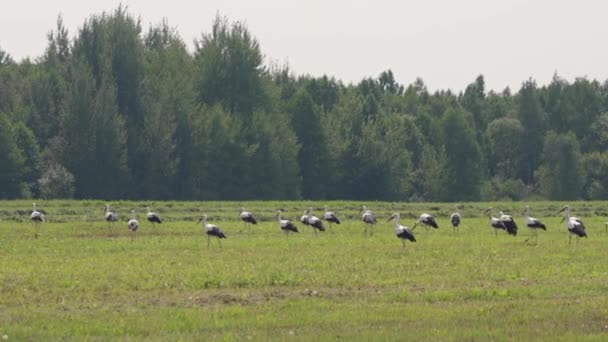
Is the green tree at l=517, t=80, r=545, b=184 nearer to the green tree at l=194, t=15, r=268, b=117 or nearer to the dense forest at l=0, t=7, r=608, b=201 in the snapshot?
the dense forest at l=0, t=7, r=608, b=201

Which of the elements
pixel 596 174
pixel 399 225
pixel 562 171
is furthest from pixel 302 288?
pixel 596 174

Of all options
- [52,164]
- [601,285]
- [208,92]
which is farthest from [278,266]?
[208,92]

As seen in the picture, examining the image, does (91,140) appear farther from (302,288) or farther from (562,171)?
(302,288)

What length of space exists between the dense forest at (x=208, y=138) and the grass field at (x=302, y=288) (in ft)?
134

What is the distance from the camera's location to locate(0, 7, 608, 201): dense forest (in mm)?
81000

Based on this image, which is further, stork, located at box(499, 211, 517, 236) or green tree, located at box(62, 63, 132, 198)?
green tree, located at box(62, 63, 132, 198)

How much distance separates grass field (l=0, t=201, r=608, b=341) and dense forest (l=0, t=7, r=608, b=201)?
40966 mm

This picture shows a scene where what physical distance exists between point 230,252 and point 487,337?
1589 centimetres

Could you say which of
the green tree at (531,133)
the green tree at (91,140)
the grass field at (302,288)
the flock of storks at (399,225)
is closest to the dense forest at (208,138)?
the green tree at (91,140)

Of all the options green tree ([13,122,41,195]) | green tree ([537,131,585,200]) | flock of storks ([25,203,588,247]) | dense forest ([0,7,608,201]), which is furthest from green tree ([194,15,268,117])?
flock of storks ([25,203,588,247])

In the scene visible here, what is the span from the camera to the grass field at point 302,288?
17.7 m

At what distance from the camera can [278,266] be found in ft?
89.3

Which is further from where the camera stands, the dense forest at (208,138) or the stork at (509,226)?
the dense forest at (208,138)

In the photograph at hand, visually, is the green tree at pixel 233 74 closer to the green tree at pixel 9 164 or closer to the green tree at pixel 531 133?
the green tree at pixel 9 164
